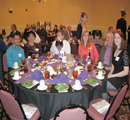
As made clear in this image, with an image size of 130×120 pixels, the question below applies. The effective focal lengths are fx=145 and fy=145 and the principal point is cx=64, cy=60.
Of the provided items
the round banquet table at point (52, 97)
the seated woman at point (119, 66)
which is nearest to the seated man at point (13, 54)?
the round banquet table at point (52, 97)

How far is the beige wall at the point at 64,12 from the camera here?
30.3 feet

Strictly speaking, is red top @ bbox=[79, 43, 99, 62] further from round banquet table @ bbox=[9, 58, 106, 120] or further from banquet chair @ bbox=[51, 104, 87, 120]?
banquet chair @ bbox=[51, 104, 87, 120]

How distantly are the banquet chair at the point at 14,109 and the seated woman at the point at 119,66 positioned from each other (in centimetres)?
136

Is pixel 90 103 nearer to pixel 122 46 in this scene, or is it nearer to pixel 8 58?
pixel 122 46

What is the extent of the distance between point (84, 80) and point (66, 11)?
9.70 meters

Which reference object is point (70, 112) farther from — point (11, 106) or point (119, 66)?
point (119, 66)

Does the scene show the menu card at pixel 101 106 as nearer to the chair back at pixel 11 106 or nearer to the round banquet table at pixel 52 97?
the round banquet table at pixel 52 97

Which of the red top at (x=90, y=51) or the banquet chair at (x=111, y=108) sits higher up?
the red top at (x=90, y=51)

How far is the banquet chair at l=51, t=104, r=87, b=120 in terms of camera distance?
1.38m

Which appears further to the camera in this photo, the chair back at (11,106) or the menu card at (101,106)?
the menu card at (101,106)

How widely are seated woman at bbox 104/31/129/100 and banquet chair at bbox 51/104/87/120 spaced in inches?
48.6

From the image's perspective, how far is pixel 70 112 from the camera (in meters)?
1.40

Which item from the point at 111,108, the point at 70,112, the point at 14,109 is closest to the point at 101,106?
the point at 111,108

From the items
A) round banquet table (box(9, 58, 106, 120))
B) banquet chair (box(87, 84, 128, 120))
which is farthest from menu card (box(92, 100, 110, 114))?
round banquet table (box(9, 58, 106, 120))
